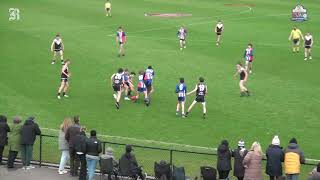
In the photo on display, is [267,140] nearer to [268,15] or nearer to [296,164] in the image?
[296,164]

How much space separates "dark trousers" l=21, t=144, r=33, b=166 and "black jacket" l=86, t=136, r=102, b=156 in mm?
2260

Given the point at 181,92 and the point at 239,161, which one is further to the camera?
the point at 181,92

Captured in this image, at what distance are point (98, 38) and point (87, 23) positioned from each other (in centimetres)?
790

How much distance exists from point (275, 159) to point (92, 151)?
5257 millimetres

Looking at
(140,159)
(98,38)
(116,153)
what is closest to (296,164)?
(140,159)

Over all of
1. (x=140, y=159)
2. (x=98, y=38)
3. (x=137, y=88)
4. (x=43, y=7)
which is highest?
(x=43, y=7)

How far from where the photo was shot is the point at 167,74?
34250mm

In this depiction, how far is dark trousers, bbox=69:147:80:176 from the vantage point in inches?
751

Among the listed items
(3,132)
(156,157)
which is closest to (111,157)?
(156,157)

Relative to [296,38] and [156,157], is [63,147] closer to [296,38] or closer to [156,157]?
[156,157]

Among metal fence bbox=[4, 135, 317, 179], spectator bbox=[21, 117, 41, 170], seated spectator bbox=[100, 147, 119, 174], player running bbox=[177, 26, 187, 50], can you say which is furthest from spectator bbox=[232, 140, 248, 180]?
player running bbox=[177, 26, 187, 50]

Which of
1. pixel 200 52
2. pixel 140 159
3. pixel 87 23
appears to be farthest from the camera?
pixel 87 23

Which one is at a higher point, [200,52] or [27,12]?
[27,12]

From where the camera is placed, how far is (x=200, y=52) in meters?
40.2
